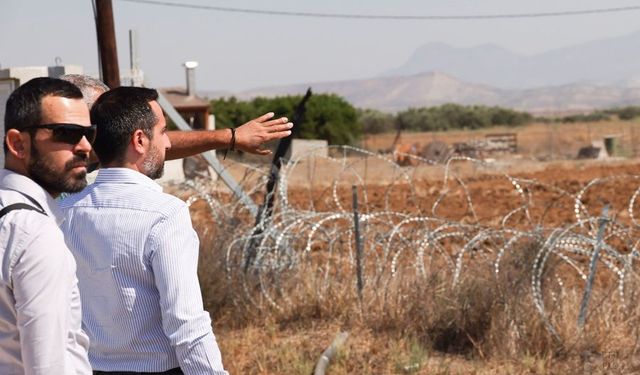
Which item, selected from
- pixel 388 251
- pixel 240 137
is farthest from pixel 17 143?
pixel 388 251

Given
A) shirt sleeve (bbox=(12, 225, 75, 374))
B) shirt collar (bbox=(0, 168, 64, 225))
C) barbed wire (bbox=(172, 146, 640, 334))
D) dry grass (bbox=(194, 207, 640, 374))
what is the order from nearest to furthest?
shirt sleeve (bbox=(12, 225, 75, 374)) < shirt collar (bbox=(0, 168, 64, 225)) < dry grass (bbox=(194, 207, 640, 374)) < barbed wire (bbox=(172, 146, 640, 334))

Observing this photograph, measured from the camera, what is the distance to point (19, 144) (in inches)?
94.0

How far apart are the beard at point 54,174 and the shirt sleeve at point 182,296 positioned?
500mm

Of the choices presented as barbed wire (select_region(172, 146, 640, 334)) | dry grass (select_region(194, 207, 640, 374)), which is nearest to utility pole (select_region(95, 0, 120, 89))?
barbed wire (select_region(172, 146, 640, 334))

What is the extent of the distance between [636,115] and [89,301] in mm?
97344

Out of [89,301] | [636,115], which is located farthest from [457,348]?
[636,115]

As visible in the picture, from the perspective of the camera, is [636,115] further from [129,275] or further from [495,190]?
[129,275]

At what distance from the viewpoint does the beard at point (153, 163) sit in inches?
122

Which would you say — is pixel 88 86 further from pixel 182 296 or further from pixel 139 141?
pixel 182 296

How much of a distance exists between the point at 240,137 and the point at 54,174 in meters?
1.46

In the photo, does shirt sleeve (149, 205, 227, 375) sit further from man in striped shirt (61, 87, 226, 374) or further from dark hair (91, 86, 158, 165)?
dark hair (91, 86, 158, 165)

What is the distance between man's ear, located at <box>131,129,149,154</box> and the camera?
3053 mm

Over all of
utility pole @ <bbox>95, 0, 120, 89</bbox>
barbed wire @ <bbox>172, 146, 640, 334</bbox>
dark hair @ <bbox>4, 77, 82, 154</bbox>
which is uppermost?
utility pole @ <bbox>95, 0, 120, 89</bbox>

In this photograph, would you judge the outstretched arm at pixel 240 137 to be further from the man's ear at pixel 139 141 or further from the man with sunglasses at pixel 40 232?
the man with sunglasses at pixel 40 232
